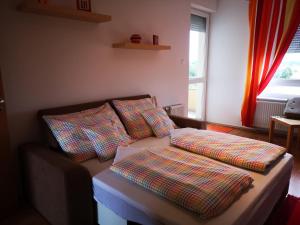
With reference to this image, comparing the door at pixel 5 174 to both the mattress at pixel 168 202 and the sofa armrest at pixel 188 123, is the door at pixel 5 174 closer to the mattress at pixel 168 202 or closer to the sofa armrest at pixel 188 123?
the mattress at pixel 168 202

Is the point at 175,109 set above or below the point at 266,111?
above

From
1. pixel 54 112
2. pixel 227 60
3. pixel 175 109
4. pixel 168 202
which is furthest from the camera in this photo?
pixel 227 60

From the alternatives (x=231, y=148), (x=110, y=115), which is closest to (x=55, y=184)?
(x=110, y=115)

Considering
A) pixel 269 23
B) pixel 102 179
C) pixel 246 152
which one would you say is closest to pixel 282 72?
pixel 269 23

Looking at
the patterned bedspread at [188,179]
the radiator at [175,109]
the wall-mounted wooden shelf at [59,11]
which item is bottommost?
the patterned bedspread at [188,179]

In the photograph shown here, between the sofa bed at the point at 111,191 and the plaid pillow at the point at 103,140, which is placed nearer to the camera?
the sofa bed at the point at 111,191

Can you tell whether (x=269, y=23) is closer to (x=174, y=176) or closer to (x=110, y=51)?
(x=110, y=51)

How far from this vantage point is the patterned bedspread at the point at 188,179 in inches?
49.5

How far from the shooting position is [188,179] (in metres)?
1.44

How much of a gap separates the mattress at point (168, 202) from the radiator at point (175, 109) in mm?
1928

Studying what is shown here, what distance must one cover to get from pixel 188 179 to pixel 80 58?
1.66 metres

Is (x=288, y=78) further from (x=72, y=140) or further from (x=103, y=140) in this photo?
(x=72, y=140)

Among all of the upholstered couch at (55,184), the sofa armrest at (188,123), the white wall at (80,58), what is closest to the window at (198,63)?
the white wall at (80,58)

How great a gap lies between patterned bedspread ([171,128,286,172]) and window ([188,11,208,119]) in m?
2.27
